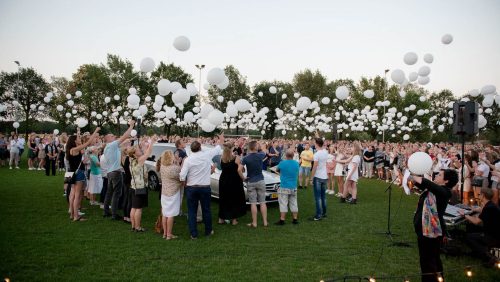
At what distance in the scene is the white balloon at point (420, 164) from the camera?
4.22 meters

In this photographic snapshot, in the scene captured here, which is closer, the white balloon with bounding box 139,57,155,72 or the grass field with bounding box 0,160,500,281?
the grass field with bounding box 0,160,500,281

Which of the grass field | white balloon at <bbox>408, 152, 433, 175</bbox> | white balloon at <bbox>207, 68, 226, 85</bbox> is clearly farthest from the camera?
white balloon at <bbox>207, 68, 226, 85</bbox>

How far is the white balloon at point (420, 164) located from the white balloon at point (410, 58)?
595cm

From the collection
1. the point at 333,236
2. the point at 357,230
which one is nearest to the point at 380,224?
the point at 357,230

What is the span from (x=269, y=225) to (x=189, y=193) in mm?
2229

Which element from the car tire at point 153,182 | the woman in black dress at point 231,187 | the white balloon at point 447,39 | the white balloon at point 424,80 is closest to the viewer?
the woman in black dress at point 231,187

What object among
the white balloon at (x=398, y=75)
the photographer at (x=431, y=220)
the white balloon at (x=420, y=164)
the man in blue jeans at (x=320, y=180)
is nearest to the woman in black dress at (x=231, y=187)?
the man in blue jeans at (x=320, y=180)

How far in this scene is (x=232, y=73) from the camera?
59.2 m

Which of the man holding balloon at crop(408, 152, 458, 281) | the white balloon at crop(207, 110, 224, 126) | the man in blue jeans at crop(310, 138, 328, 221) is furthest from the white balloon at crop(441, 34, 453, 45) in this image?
the white balloon at crop(207, 110, 224, 126)

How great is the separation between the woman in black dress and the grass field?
0.37 meters

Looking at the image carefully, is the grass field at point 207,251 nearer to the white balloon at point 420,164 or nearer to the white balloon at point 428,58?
the white balloon at point 420,164

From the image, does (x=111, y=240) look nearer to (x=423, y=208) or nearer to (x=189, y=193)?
(x=189, y=193)

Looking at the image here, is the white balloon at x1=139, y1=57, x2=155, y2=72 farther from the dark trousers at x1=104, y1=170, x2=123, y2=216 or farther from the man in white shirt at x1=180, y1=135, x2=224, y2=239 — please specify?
the man in white shirt at x1=180, y1=135, x2=224, y2=239

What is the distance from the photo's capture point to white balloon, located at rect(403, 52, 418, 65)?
29.9 feet
